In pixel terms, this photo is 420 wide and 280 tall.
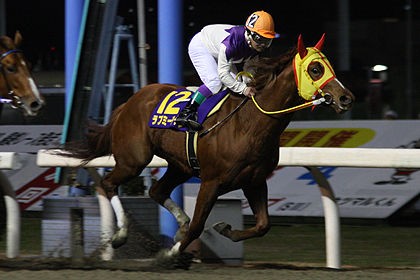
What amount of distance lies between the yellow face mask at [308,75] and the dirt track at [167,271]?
1.10m

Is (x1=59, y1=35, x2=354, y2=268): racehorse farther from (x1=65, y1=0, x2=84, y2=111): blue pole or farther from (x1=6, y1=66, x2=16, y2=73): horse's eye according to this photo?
(x1=65, y1=0, x2=84, y2=111): blue pole

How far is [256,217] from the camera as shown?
22.1 feet

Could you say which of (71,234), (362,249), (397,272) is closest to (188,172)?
(71,234)

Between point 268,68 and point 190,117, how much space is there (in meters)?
0.59

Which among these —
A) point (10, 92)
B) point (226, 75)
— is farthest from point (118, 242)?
point (10, 92)

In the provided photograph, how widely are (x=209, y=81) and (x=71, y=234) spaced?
4.84 feet

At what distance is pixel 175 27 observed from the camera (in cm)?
752

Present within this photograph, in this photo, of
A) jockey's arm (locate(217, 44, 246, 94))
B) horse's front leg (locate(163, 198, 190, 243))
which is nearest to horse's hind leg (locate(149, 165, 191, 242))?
horse's front leg (locate(163, 198, 190, 243))

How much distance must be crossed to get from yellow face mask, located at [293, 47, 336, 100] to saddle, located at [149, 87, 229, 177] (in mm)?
573

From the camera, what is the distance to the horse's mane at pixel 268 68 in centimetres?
661

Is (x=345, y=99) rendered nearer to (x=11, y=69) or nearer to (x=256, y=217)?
(x=256, y=217)

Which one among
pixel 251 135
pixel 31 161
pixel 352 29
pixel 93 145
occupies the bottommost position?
pixel 31 161

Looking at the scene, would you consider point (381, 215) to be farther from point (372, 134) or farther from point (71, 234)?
point (71, 234)

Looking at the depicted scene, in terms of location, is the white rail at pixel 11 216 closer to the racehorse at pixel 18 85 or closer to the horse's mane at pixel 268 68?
the racehorse at pixel 18 85
